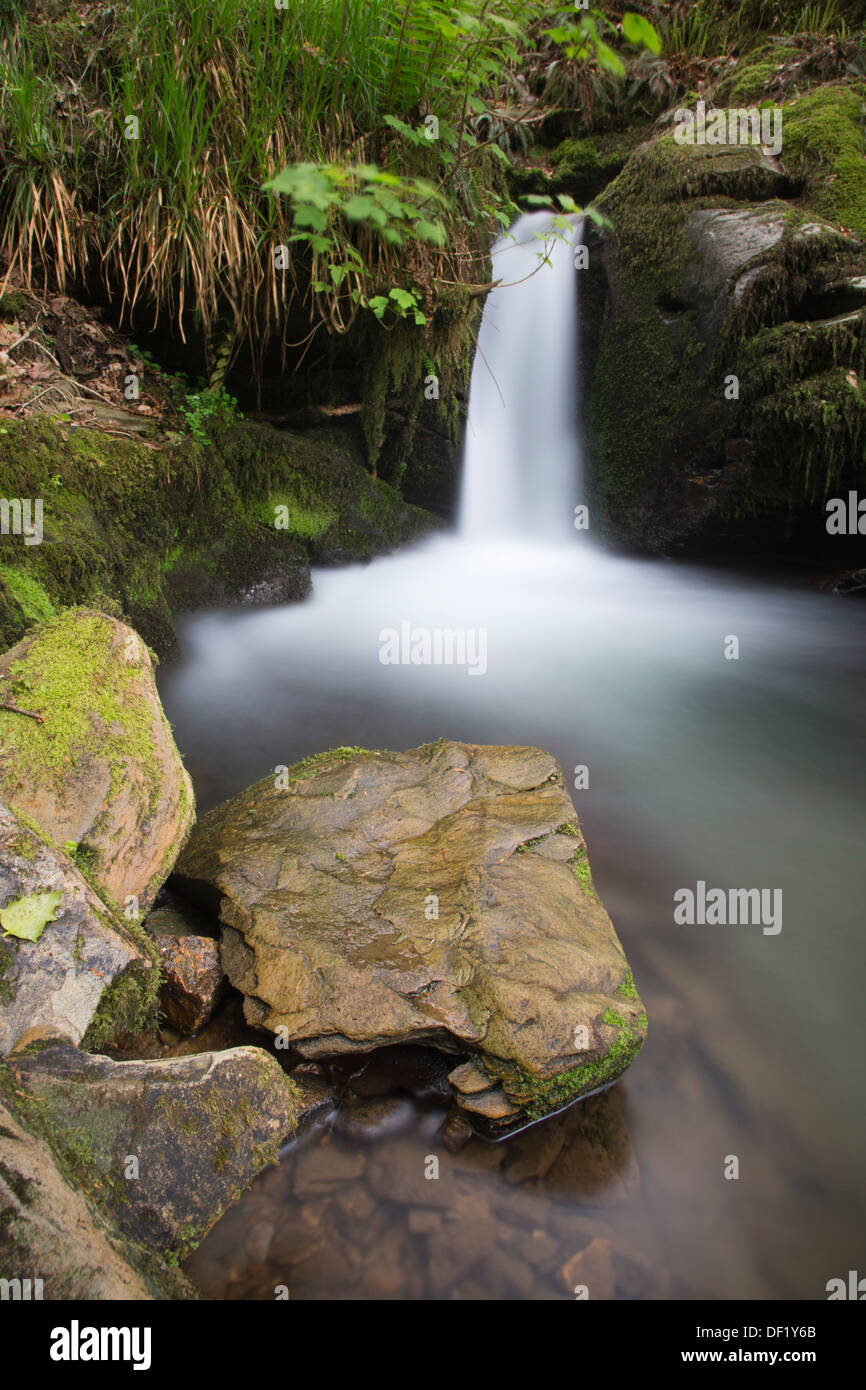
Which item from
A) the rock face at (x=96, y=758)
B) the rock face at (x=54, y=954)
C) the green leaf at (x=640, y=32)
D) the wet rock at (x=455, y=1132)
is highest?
the green leaf at (x=640, y=32)

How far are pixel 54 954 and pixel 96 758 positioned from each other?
0.78 meters

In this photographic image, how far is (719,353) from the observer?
6555 mm

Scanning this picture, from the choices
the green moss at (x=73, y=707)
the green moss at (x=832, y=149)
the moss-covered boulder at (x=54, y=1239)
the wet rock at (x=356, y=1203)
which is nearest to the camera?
the moss-covered boulder at (x=54, y=1239)

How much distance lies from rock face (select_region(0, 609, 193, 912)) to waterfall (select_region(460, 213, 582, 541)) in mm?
6037

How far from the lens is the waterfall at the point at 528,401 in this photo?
8117 mm

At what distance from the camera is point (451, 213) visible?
4.95 metres

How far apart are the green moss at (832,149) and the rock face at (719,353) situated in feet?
0.27

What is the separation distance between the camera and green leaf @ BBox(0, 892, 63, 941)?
172cm

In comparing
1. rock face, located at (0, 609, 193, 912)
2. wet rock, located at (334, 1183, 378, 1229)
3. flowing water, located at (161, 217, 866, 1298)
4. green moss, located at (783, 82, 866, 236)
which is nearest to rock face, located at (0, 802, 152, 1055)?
rock face, located at (0, 609, 193, 912)

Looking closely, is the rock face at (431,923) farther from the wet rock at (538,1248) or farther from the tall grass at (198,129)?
the tall grass at (198,129)

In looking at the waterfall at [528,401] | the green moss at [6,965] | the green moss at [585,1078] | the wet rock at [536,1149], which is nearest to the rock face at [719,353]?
the waterfall at [528,401]

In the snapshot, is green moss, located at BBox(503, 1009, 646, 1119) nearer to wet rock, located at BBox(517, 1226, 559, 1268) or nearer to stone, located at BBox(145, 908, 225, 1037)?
wet rock, located at BBox(517, 1226, 559, 1268)

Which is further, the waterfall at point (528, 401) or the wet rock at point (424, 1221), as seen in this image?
the waterfall at point (528, 401)

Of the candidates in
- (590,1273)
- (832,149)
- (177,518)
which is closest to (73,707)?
(590,1273)
